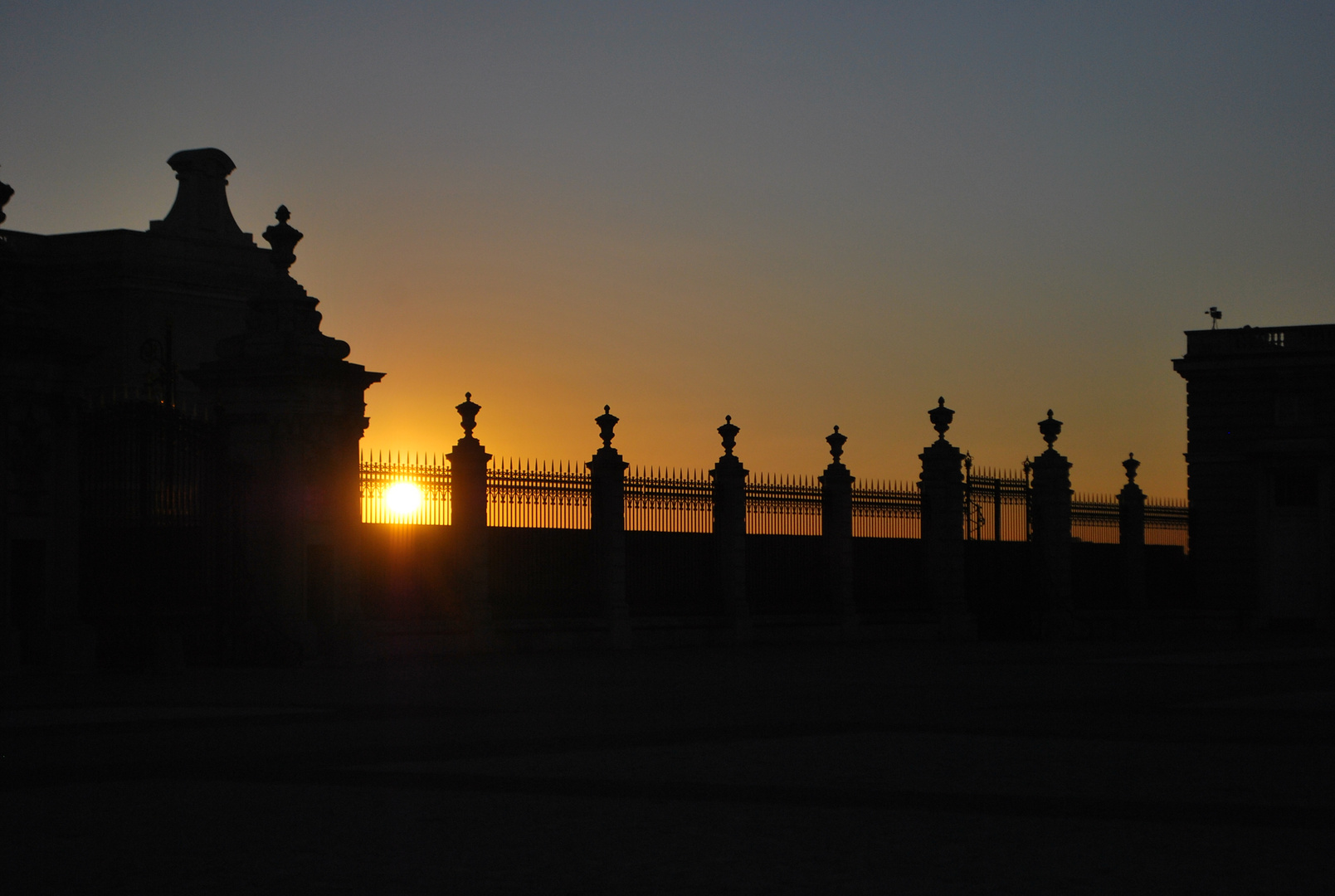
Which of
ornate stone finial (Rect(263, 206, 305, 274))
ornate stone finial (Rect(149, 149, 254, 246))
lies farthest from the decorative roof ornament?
ornate stone finial (Rect(149, 149, 254, 246))

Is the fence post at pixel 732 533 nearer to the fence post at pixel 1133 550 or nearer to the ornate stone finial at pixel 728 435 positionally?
the ornate stone finial at pixel 728 435

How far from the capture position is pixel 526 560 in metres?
25.6

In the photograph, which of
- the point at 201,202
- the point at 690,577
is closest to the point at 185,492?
the point at 690,577

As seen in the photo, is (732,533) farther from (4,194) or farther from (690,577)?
(4,194)

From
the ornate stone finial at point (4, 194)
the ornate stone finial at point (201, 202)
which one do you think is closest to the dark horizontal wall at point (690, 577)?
the ornate stone finial at point (4, 194)

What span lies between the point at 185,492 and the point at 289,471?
1286 millimetres

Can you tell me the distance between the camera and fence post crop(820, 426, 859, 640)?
3070 centimetres

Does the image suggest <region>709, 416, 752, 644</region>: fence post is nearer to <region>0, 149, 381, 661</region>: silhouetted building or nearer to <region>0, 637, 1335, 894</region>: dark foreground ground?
<region>0, 149, 381, 661</region>: silhouetted building

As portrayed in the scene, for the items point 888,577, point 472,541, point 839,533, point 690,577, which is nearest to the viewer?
point 472,541

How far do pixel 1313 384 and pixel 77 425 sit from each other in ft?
105

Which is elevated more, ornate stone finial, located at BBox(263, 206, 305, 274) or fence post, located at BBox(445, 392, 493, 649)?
ornate stone finial, located at BBox(263, 206, 305, 274)

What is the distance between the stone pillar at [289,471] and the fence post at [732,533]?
7.99 metres

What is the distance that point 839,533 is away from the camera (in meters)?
30.8

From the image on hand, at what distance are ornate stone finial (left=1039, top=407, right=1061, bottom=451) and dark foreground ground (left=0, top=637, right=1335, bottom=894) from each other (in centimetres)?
1857
